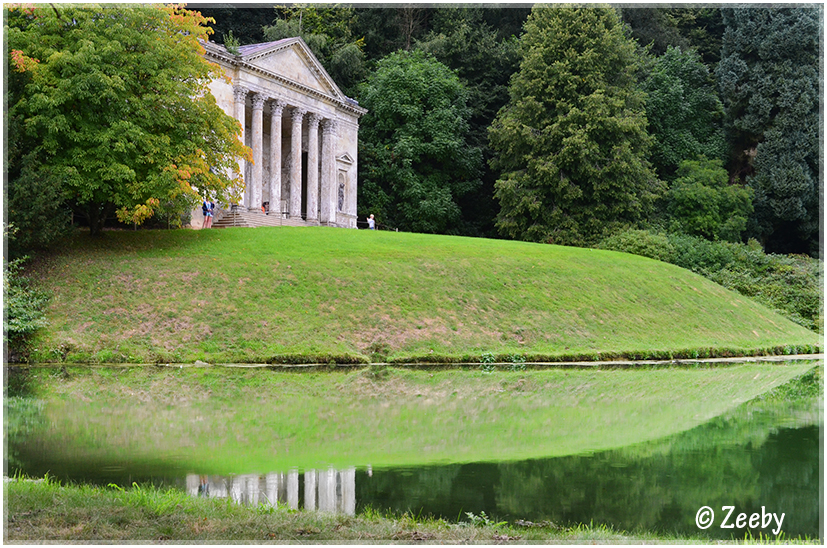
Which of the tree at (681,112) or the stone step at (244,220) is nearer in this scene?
the stone step at (244,220)

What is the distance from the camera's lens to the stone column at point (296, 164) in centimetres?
5084

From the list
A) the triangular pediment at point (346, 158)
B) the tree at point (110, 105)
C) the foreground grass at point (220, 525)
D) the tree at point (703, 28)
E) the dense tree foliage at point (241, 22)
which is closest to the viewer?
the foreground grass at point (220, 525)

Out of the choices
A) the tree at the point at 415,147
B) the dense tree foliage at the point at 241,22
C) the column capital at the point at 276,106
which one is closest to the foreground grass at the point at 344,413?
the column capital at the point at 276,106

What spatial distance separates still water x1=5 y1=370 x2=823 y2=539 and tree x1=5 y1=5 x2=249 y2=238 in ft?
65.2

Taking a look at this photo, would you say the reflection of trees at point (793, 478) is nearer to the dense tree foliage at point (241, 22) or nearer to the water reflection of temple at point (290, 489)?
the water reflection of temple at point (290, 489)

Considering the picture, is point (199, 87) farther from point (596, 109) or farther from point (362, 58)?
point (362, 58)

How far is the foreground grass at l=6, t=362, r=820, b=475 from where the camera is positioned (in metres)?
10.6

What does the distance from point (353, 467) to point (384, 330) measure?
55.2ft

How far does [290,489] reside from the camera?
853cm

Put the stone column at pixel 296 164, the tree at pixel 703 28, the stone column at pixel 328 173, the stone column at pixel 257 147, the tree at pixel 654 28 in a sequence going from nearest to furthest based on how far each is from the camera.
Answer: the stone column at pixel 257 147 → the stone column at pixel 296 164 → the stone column at pixel 328 173 → the tree at pixel 654 28 → the tree at pixel 703 28

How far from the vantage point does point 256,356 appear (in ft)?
77.8

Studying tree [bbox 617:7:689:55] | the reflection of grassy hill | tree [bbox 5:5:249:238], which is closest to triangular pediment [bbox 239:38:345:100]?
the reflection of grassy hill

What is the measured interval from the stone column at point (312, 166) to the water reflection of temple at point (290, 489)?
148ft

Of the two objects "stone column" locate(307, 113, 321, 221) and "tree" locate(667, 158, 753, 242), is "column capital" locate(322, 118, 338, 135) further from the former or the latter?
"tree" locate(667, 158, 753, 242)
